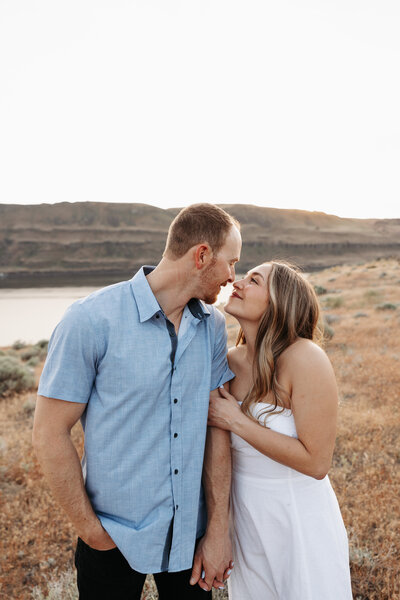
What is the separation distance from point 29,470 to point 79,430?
126cm

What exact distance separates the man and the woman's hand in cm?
18

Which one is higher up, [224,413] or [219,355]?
[219,355]

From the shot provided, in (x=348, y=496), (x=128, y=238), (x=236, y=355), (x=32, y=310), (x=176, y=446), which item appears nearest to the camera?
(x=176, y=446)

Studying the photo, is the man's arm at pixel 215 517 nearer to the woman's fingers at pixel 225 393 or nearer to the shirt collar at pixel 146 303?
the woman's fingers at pixel 225 393

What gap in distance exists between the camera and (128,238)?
88.4 meters

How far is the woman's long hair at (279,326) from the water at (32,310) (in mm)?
20443

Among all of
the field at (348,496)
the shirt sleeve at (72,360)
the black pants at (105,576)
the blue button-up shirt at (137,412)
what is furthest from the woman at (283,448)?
the field at (348,496)

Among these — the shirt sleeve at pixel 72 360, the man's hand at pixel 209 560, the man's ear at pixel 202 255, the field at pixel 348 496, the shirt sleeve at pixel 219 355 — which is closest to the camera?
the shirt sleeve at pixel 72 360

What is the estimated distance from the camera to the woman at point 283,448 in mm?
1896

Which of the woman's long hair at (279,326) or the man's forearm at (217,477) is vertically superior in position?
the woman's long hair at (279,326)

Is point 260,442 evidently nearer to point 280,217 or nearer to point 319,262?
point 319,262

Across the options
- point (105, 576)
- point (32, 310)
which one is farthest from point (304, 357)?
point (32, 310)

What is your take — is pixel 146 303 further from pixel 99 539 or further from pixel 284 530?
pixel 284 530

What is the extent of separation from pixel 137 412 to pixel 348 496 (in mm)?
3138
